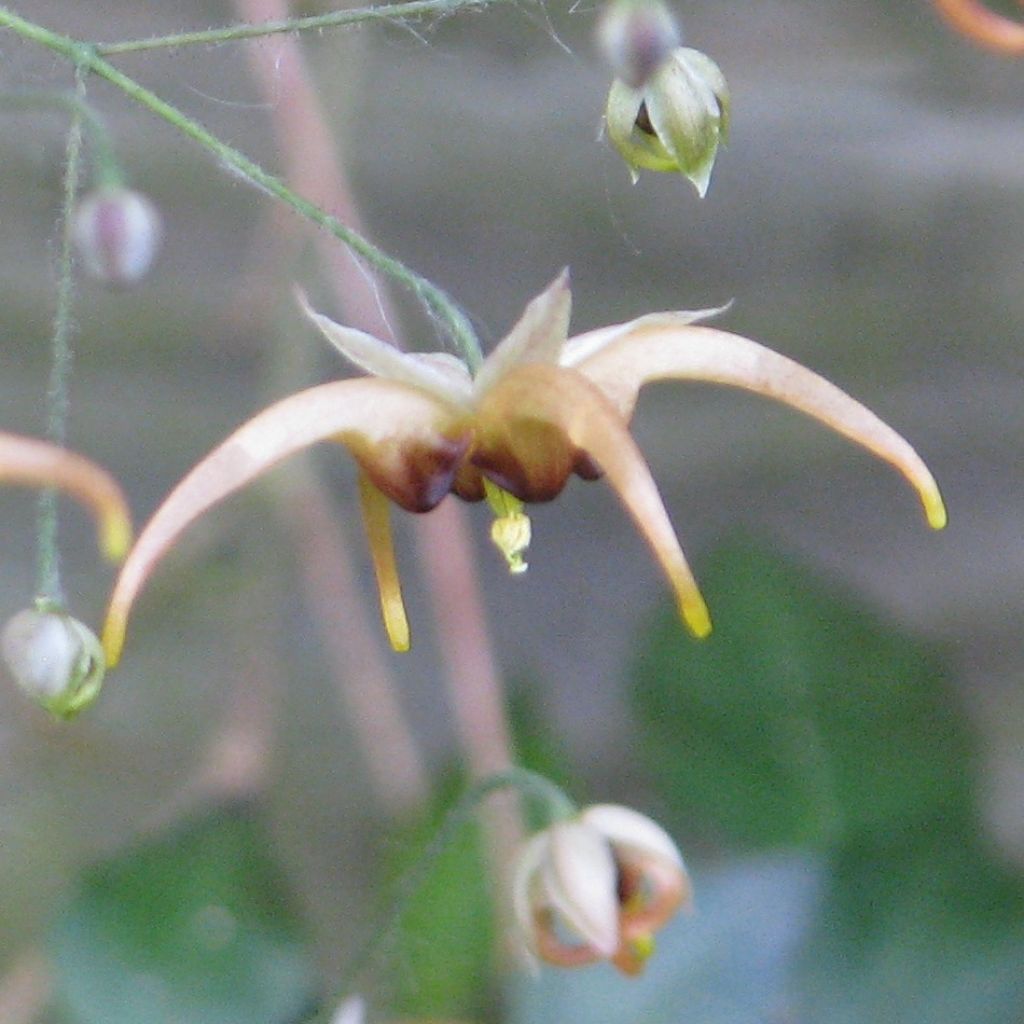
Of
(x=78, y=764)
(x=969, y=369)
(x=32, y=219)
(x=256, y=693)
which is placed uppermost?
(x=32, y=219)

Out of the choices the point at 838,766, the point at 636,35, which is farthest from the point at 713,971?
the point at 636,35

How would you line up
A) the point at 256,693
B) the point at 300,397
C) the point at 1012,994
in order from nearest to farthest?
1. the point at 300,397
2. the point at 1012,994
3. the point at 256,693

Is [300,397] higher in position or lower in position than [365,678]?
higher

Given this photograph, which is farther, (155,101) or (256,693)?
(256,693)

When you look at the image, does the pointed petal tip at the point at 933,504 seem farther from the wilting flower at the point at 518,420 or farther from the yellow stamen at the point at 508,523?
the yellow stamen at the point at 508,523

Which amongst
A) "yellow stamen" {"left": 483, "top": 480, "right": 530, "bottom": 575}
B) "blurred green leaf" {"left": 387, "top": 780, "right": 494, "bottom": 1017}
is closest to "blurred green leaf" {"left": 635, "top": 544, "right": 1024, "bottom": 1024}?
"blurred green leaf" {"left": 387, "top": 780, "right": 494, "bottom": 1017}

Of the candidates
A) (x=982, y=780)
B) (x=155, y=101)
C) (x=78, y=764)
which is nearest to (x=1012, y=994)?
(x=982, y=780)

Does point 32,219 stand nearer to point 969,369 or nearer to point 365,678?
point 365,678
